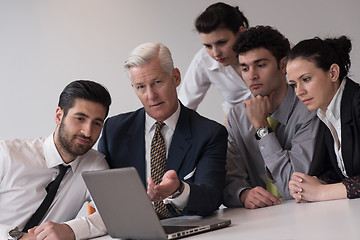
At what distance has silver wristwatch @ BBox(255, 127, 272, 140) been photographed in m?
2.39

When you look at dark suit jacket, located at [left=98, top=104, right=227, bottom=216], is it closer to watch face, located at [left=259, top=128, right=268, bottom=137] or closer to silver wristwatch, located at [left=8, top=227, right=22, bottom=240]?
watch face, located at [left=259, top=128, right=268, bottom=137]

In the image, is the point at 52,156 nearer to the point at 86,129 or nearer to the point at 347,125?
the point at 86,129

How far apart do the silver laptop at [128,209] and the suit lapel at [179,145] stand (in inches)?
18.7

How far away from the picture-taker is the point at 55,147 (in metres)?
2.26

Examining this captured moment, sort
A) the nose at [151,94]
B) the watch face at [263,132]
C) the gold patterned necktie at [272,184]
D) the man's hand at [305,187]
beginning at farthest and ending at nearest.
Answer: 1. the gold patterned necktie at [272,184]
2. the watch face at [263,132]
3. the nose at [151,94]
4. the man's hand at [305,187]

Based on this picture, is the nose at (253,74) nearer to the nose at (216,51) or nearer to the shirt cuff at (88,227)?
the nose at (216,51)

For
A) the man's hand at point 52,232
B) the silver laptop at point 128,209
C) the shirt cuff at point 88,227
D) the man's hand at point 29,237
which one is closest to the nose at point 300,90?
the silver laptop at point 128,209

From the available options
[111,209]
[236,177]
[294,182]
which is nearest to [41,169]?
[111,209]

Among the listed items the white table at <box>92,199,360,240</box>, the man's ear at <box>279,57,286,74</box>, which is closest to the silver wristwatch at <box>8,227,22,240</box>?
the white table at <box>92,199,360,240</box>

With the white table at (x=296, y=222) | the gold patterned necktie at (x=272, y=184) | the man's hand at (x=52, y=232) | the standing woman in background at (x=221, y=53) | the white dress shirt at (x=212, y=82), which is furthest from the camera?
the white dress shirt at (x=212, y=82)

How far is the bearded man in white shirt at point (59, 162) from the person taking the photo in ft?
7.24

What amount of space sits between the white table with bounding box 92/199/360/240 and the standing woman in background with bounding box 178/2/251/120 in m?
1.21

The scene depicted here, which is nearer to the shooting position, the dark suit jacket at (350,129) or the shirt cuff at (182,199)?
the shirt cuff at (182,199)

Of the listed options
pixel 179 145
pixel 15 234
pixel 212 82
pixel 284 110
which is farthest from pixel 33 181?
pixel 212 82
